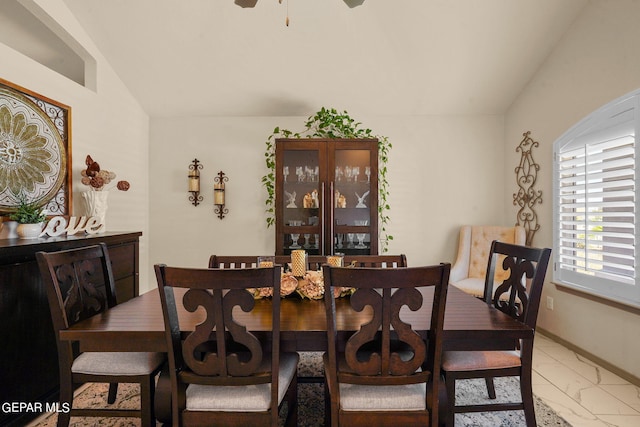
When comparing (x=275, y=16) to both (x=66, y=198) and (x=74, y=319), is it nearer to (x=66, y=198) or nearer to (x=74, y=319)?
(x=66, y=198)

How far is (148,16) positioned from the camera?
2.76m

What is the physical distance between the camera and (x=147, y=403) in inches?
55.5

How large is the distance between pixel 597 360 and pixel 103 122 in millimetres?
4461

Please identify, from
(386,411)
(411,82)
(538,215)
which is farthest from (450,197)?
(386,411)

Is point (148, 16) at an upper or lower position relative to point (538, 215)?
upper

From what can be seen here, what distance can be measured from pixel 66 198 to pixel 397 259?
248 cm

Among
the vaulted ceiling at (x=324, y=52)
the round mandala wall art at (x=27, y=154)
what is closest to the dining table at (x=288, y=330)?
the round mandala wall art at (x=27, y=154)

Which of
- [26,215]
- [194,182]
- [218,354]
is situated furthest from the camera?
[194,182]

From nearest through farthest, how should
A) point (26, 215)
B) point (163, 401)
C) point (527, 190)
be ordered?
point (163, 401), point (26, 215), point (527, 190)

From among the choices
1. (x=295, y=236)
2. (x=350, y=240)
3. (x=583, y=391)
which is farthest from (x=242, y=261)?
(x=583, y=391)

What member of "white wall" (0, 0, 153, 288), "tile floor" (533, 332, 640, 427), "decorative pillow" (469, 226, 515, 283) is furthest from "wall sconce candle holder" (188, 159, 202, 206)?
"tile floor" (533, 332, 640, 427)

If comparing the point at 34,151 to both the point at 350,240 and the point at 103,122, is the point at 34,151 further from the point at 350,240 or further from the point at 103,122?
the point at 350,240

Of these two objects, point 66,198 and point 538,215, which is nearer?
point 66,198

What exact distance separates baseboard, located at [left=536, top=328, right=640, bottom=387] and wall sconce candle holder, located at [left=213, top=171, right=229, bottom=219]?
3380 mm
